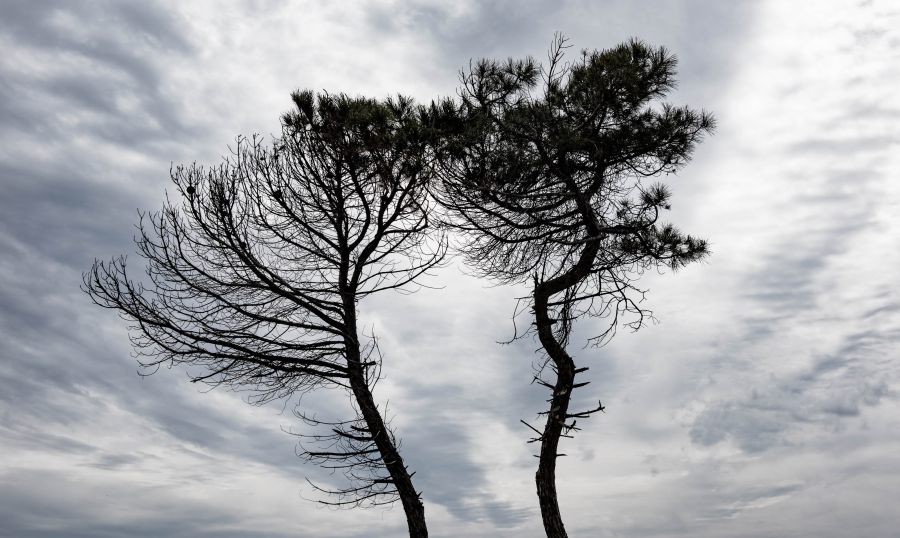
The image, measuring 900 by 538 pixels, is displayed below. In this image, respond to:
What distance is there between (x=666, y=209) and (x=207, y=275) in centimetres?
825

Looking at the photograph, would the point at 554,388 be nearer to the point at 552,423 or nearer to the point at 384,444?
the point at 552,423

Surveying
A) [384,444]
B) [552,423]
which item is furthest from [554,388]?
[384,444]

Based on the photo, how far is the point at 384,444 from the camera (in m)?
12.6

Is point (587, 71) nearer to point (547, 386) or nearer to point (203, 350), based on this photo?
point (547, 386)

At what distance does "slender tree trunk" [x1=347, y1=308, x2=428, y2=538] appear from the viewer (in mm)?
12320

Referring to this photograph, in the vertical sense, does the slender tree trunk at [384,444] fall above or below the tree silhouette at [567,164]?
below

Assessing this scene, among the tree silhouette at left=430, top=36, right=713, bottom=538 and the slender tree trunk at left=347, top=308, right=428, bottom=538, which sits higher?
the tree silhouette at left=430, top=36, right=713, bottom=538

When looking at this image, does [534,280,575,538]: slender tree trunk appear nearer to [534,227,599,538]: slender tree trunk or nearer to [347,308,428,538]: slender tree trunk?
[534,227,599,538]: slender tree trunk

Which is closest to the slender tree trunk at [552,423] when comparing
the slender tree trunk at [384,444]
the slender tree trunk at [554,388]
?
the slender tree trunk at [554,388]

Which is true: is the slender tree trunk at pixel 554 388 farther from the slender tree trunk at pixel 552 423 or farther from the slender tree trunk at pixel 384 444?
the slender tree trunk at pixel 384 444

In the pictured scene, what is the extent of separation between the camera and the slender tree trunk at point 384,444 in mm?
12320

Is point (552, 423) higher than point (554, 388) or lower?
lower

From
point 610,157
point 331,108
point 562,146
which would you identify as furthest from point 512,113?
point 331,108

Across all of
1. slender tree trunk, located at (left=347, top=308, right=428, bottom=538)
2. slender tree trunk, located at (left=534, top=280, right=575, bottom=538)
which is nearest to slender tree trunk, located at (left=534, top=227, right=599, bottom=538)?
slender tree trunk, located at (left=534, top=280, right=575, bottom=538)
